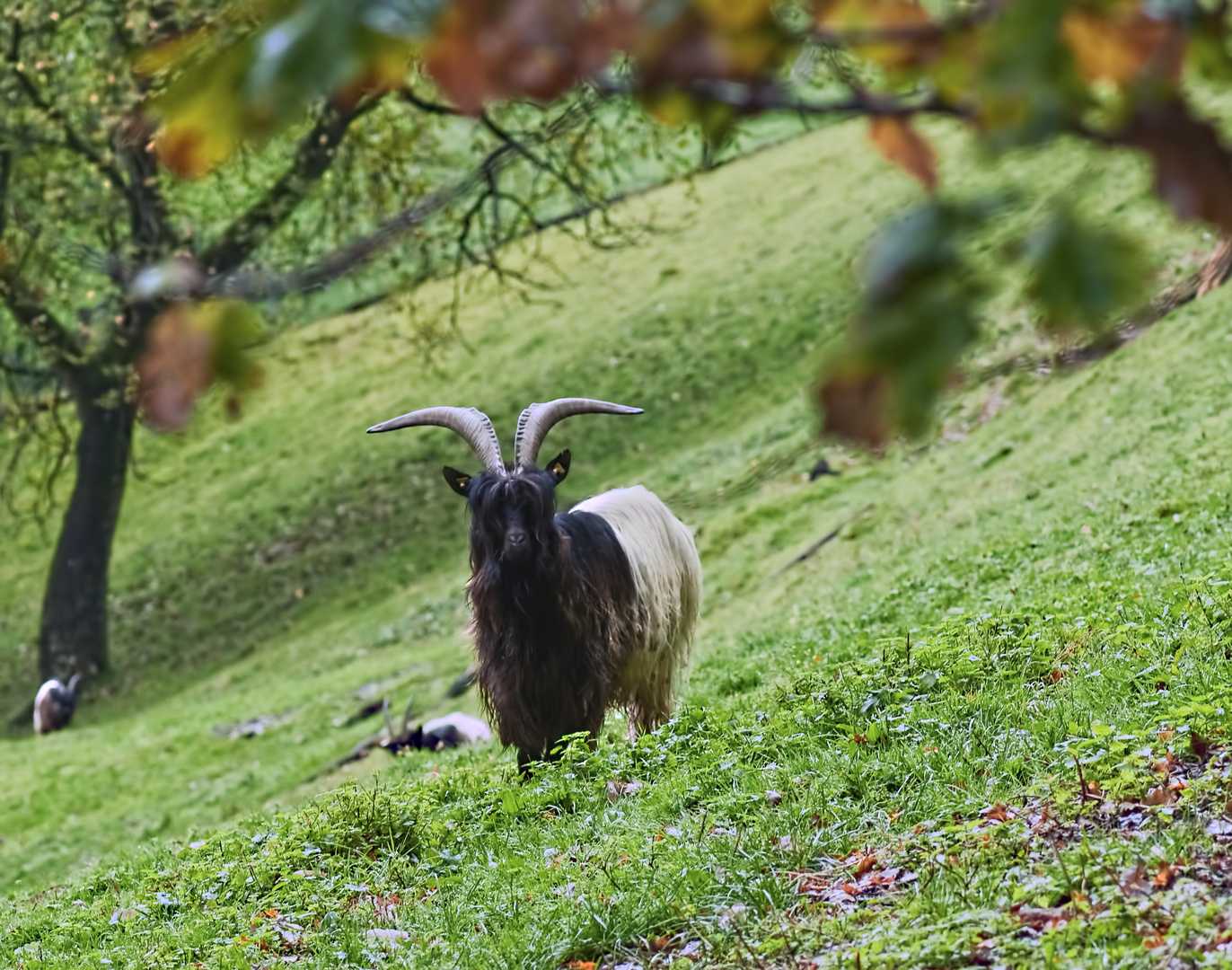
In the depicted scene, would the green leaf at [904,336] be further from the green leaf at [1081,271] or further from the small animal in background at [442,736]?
the small animal in background at [442,736]

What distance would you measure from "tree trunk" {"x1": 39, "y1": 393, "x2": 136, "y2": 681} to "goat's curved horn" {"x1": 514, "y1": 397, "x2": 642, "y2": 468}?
15.7 m

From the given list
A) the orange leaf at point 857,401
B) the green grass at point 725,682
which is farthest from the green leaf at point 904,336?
the green grass at point 725,682

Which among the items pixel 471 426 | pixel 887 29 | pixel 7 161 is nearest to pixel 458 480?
pixel 471 426

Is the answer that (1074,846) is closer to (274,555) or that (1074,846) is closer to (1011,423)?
(1011,423)

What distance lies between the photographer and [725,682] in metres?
10.3

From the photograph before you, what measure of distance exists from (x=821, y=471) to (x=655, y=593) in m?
11.3

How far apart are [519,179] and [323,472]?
8.39 metres

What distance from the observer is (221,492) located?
30.7 meters

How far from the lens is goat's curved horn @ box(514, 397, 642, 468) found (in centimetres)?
915

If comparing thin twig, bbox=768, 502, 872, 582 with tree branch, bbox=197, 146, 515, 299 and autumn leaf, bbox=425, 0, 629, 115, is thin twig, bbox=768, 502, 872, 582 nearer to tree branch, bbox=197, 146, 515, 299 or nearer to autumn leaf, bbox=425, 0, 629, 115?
tree branch, bbox=197, 146, 515, 299

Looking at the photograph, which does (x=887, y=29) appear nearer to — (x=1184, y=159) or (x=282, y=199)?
(x=1184, y=159)

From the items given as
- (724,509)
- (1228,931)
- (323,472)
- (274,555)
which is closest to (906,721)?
(1228,931)

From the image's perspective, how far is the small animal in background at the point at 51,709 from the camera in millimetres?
22484

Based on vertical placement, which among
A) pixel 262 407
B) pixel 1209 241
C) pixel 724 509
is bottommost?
pixel 724 509
